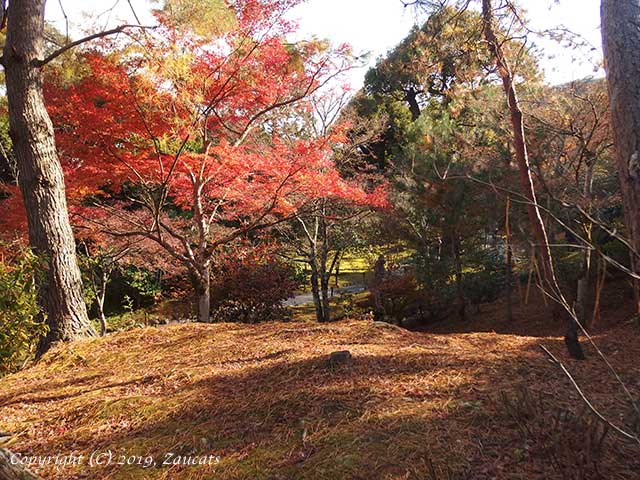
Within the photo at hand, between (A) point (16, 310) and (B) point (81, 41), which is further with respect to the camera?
(B) point (81, 41)

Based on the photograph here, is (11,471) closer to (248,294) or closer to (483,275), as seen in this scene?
(248,294)

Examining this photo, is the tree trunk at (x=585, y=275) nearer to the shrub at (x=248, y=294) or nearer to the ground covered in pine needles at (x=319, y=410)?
the ground covered in pine needles at (x=319, y=410)

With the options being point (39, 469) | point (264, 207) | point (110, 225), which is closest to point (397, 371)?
point (39, 469)

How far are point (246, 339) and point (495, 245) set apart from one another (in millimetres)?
7809

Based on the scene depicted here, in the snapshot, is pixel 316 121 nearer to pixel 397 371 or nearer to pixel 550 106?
pixel 550 106

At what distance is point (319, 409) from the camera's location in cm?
222

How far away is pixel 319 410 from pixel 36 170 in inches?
133

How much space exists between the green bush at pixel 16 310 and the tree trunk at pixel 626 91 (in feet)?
12.9

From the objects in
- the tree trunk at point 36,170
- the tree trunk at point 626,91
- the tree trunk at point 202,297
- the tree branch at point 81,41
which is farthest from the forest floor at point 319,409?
the tree branch at point 81,41

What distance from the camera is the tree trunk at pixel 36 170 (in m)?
3.83

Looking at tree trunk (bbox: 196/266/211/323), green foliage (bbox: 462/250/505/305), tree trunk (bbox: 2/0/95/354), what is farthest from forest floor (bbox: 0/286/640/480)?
green foliage (bbox: 462/250/505/305)

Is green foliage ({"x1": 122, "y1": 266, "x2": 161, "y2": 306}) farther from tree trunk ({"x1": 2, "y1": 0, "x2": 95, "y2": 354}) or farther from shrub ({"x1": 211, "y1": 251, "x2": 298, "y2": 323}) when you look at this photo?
tree trunk ({"x1": 2, "y1": 0, "x2": 95, "y2": 354})

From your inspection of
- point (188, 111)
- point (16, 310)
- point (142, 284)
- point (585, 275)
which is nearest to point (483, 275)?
point (585, 275)

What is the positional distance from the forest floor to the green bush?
228mm
